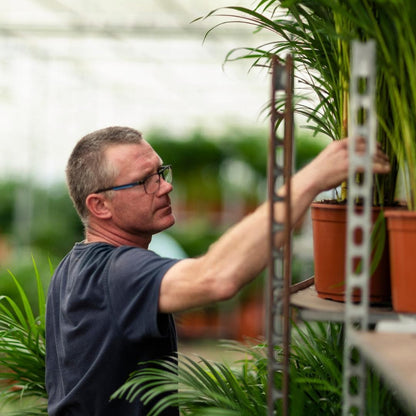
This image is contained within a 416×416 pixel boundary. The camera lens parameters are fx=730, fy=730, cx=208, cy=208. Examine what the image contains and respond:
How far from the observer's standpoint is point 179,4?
5984 millimetres

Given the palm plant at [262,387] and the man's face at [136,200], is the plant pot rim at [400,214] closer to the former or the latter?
the palm plant at [262,387]

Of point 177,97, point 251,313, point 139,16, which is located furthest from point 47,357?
point 177,97

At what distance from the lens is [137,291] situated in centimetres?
124

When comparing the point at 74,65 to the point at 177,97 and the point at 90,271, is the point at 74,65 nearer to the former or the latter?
the point at 177,97

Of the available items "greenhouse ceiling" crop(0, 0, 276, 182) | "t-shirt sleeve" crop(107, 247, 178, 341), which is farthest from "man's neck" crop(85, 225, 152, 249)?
"greenhouse ceiling" crop(0, 0, 276, 182)

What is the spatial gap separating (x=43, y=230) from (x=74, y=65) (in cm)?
290

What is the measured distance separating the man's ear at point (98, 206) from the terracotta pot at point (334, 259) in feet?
1.79

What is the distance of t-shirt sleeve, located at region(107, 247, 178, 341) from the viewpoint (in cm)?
122

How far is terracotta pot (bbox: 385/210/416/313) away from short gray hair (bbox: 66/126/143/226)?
0.73m

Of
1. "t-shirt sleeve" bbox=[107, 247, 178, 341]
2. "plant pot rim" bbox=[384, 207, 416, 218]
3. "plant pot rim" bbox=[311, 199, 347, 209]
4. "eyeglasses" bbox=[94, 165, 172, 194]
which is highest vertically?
"eyeglasses" bbox=[94, 165, 172, 194]

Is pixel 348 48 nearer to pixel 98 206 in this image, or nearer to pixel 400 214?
pixel 400 214

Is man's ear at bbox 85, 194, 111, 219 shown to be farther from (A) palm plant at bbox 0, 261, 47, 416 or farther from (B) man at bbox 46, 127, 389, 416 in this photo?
(A) palm plant at bbox 0, 261, 47, 416

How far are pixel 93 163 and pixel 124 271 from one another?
13.4 inches

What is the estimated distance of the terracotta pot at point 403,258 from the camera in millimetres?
906
